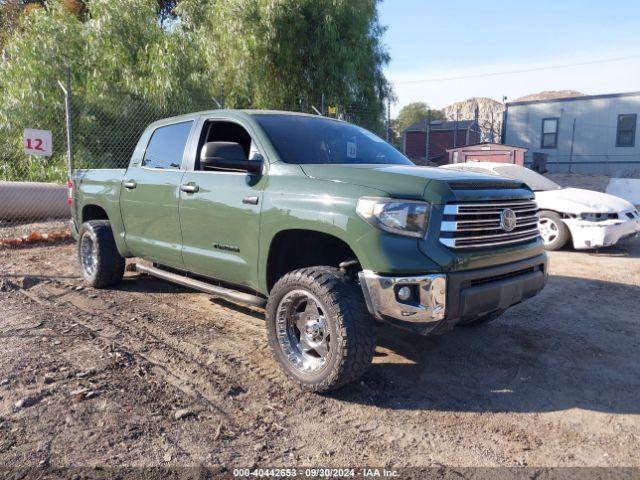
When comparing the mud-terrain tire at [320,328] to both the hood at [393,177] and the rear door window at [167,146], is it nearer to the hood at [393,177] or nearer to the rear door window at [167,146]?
the hood at [393,177]

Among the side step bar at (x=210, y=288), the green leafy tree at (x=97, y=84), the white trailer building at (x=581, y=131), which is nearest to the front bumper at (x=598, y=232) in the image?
the side step bar at (x=210, y=288)

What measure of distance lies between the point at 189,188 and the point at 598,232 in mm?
6335

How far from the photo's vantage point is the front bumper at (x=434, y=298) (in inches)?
123

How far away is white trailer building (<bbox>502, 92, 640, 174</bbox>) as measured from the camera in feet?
86.9

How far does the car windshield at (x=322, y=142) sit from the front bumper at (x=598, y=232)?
4529 millimetres

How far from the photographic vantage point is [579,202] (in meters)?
8.16

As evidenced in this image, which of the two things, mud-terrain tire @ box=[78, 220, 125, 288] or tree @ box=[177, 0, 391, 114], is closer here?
mud-terrain tire @ box=[78, 220, 125, 288]

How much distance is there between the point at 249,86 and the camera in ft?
49.2

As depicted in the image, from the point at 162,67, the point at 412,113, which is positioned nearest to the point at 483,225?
the point at 162,67

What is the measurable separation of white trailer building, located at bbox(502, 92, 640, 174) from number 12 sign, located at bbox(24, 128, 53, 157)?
24240mm

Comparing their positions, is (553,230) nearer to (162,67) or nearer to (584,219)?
(584,219)

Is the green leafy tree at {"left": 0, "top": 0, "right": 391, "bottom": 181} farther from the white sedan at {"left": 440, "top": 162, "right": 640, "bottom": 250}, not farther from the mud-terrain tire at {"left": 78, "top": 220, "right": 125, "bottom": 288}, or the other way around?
the white sedan at {"left": 440, "top": 162, "right": 640, "bottom": 250}

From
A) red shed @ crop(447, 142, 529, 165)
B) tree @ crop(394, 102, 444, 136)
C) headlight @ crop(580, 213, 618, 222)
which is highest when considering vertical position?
tree @ crop(394, 102, 444, 136)

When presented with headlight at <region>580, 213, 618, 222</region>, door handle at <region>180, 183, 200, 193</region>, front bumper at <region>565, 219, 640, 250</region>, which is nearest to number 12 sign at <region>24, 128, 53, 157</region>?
door handle at <region>180, 183, 200, 193</region>
